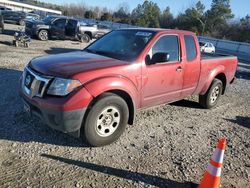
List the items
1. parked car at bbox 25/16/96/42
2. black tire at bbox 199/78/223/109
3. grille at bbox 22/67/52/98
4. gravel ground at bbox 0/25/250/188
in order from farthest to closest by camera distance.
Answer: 1. parked car at bbox 25/16/96/42
2. black tire at bbox 199/78/223/109
3. grille at bbox 22/67/52/98
4. gravel ground at bbox 0/25/250/188

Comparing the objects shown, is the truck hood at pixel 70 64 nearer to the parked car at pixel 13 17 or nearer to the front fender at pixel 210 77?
the front fender at pixel 210 77

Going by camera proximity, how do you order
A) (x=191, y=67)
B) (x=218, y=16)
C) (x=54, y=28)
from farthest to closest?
(x=218, y=16) → (x=54, y=28) → (x=191, y=67)

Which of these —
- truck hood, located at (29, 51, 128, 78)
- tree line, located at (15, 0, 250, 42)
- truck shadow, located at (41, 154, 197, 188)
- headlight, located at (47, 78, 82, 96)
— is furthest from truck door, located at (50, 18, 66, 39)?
tree line, located at (15, 0, 250, 42)

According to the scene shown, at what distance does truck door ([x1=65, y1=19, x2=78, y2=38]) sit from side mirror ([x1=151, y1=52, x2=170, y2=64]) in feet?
52.2

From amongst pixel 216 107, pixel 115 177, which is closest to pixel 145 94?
pixel 115 177

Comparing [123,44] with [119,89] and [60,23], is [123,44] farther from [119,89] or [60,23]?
[60,23]

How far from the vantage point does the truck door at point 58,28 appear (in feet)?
63.2

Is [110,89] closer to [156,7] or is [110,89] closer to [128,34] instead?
[128,34]

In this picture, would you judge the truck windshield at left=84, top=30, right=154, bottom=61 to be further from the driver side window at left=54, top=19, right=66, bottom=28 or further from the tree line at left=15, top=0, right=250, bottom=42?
the tree line at left=15, top=0, right=250, bottom=42

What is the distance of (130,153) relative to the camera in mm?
4453

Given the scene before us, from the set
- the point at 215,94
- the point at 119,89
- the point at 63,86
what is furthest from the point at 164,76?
the point at 215,94

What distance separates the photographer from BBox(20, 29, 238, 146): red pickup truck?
158 inches

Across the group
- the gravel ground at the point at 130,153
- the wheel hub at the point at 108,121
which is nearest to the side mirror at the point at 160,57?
the wheel hub at the point at 108,121

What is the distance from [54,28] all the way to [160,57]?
51.5 ft
